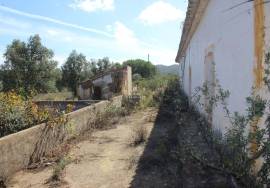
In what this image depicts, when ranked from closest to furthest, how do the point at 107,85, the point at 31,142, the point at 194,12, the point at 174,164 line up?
1. the point at 174,164
2. the point at 31,142
3. the point at 194,12
4. the point at 107,85

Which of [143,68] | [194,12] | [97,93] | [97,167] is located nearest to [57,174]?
[97,167]

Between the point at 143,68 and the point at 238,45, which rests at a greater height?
the point at 143,68

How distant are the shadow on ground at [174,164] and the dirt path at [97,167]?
0.24 meters

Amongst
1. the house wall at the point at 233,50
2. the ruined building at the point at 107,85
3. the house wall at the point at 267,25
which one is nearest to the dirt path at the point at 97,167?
the house wall at the point at 233,50

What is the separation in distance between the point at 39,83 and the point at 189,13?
2885 centimetres

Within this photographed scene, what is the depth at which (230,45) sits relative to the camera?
5.73 metres

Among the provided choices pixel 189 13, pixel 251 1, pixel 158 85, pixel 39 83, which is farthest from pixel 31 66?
pixel 251 1

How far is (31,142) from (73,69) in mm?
38293

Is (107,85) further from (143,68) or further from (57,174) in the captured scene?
(143,68)

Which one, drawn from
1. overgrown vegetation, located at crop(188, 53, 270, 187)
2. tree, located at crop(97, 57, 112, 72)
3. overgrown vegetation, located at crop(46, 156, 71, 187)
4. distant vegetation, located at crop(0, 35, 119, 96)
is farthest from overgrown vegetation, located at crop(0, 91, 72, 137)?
tree, located at crop(97, 57, 112, 72)

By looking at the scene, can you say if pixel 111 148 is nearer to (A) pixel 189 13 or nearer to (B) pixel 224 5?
(B) pixel 224 5

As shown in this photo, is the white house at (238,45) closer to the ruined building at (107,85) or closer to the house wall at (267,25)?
the house wall at (267,25)

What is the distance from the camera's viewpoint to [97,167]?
21.7 feet

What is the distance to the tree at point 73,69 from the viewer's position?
146 ft
